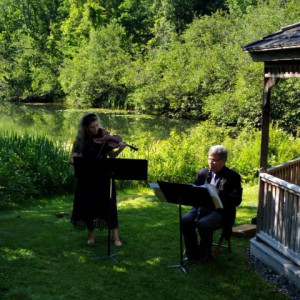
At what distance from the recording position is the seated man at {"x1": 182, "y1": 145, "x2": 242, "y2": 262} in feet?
17.6

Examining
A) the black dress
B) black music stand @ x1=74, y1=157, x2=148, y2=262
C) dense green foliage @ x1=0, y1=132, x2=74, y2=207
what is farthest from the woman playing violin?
dense green foliage @ x1=0, y1=132, x2=74, y2=207

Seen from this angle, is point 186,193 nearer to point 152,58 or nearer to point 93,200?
point 93,200

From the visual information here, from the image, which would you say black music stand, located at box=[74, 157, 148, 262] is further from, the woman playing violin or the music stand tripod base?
the music stand tripod base

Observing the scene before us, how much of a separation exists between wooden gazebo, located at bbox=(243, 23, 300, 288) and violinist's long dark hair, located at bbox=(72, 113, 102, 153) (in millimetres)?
2273

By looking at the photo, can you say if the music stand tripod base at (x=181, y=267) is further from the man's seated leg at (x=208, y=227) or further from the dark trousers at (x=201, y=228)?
the man's seated leg at (x=208, y=227)

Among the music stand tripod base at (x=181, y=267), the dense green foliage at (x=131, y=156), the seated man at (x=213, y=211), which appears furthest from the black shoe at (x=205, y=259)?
the dense green foliage at (x=131, y=156)

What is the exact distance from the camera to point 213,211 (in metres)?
5.60

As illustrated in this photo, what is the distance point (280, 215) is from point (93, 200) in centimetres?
250

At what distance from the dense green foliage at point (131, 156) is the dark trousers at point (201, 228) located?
5.27 m

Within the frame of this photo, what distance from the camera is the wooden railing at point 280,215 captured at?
5.16 m

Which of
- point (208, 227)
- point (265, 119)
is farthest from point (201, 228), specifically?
point (265, 119)

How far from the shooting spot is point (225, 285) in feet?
16.7

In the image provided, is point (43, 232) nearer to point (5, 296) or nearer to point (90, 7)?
point (5, 296)

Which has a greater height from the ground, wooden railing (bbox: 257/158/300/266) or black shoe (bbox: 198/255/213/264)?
wooden railing (bbox: 257/158/300/266)
